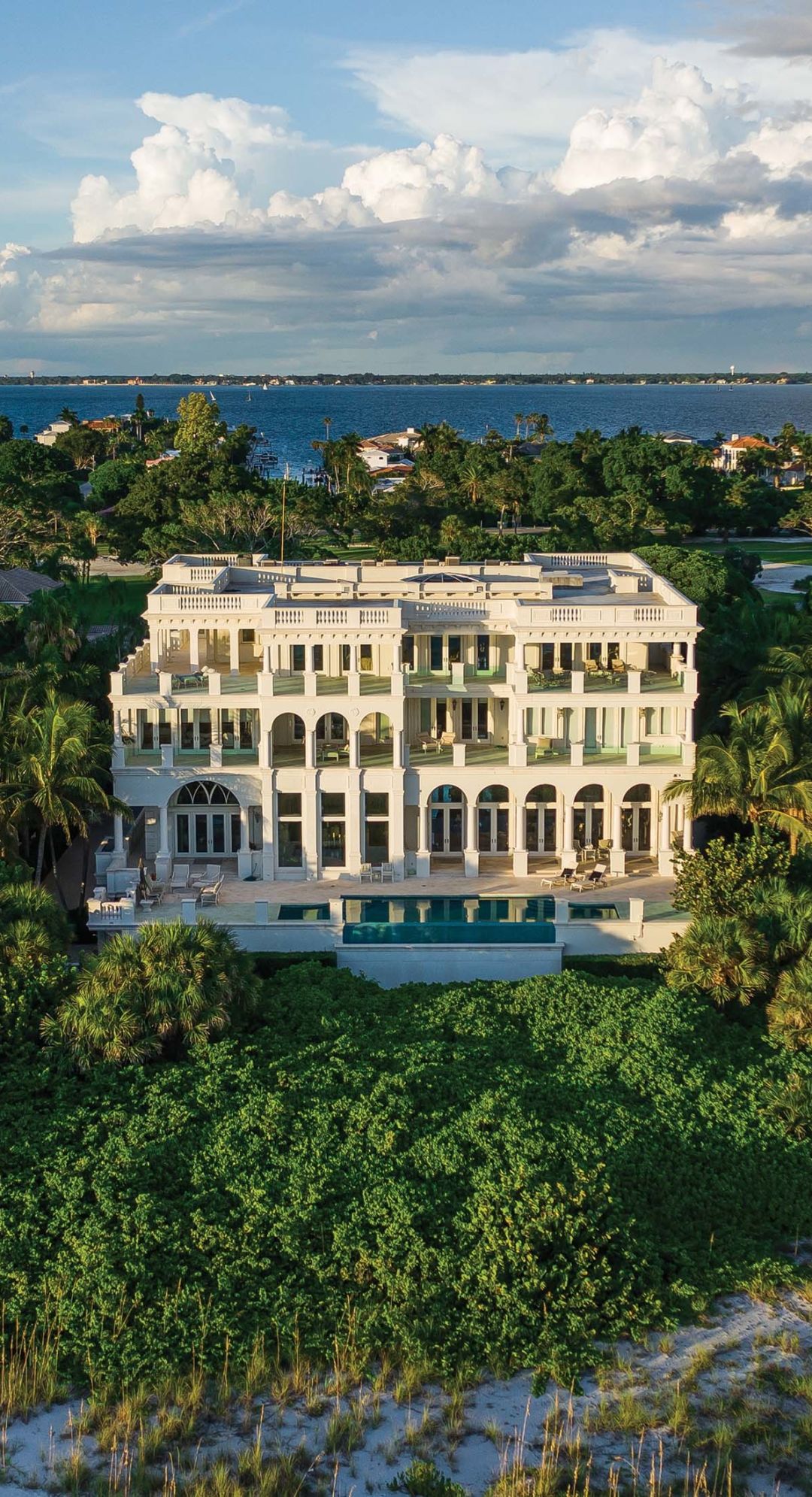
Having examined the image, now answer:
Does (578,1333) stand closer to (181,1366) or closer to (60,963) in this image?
(181,1366)

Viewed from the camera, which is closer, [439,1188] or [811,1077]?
[439,1188]

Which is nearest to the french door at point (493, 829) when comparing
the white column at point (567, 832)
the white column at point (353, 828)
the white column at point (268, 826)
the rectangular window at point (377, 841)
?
the white column at point (567, 832)

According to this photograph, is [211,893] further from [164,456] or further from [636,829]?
[164,456]

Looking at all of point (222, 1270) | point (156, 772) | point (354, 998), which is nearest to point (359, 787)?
point (156, 772)

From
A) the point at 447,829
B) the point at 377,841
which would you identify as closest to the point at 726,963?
the point at 447,829

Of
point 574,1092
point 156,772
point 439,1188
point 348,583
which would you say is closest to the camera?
point 439,1188

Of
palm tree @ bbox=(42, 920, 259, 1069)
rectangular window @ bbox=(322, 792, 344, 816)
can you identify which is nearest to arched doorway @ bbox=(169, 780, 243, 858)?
rectangular window @ bbox=(322, 792, 344, 816)
